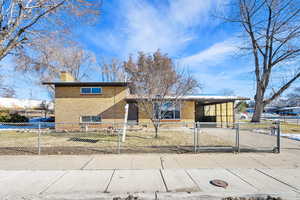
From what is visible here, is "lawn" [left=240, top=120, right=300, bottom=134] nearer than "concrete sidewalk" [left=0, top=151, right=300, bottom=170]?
No

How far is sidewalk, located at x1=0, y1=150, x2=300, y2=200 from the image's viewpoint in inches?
128

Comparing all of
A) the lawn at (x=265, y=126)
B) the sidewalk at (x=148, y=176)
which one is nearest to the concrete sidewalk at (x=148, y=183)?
the sidewalk at (x=148, y=176)

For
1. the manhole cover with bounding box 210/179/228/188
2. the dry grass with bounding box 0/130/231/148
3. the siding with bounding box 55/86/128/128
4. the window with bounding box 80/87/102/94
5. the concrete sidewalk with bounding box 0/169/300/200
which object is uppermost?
the window with bounding box 80/87/102/94

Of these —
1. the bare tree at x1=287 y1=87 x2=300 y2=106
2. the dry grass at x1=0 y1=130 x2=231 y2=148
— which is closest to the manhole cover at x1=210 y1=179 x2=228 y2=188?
the dry grass at x1=0 y1=130 x2=231 y2=148

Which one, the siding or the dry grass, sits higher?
the siding

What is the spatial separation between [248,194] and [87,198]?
3539 mm

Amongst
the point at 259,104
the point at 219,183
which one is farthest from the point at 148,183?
the point at 259,104

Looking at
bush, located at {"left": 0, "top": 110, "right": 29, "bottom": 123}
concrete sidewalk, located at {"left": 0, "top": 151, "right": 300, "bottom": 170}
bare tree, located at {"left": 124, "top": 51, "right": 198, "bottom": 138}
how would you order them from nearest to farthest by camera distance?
concrete sidewalk, located at {"left": 0, "top": 151, "right": 300, "bottom": 170} → bare tree, located at {"left": 124, "top": 51, "right": 198, "bottom": 138} → bush, located at {"left": 0, "top": 110, "right": 29, "bottom": 123}

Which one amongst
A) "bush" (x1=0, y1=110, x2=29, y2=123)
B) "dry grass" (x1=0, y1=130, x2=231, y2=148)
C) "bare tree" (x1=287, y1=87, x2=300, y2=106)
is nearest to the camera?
"dry grass" (x1=0, y1=130, x2=231, y2=148)

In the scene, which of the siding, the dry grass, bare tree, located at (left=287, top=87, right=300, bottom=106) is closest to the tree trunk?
the dry grass

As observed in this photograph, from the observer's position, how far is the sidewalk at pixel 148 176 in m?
3.24

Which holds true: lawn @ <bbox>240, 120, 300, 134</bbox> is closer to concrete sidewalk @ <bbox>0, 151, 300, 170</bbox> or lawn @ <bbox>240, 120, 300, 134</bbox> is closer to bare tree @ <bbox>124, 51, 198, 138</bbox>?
concrete sidewalk @ <bbox>0, 151, 300, 170</bbox>

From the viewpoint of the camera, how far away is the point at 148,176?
401 centimetres

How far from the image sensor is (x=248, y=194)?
10.5 ft
